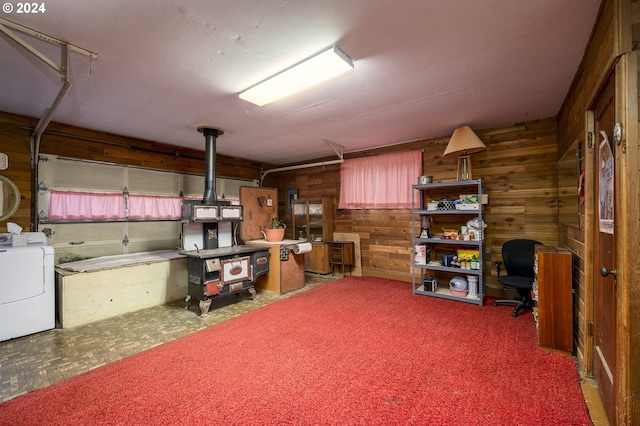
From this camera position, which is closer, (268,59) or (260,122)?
(268,59)

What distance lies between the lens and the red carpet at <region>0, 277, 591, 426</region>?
165cm

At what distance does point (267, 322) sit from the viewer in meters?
3.07

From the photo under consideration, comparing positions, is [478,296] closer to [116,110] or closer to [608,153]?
[608,153]

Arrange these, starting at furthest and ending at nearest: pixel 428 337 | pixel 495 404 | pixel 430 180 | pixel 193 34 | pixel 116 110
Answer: pixel 430 180 < pixel 116 110 < pixel 428 337 < pixel 193 34 < pixel 495 404

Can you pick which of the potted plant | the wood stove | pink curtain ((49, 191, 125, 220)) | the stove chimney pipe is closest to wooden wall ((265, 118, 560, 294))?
the potted plant

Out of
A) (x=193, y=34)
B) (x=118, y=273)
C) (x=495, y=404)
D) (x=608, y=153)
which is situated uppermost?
(x=193, y=34)

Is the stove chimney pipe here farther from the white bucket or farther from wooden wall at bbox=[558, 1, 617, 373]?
wooden wall at bbox=[558, 1, 617, 373]

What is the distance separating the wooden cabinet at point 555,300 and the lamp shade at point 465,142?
156 centimetres

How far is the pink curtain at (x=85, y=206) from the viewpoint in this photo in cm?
367

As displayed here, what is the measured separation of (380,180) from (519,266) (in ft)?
7.97

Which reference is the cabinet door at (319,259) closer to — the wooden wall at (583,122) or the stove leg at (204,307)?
the stove leg at (204,307)

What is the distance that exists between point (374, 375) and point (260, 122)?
10.3ft

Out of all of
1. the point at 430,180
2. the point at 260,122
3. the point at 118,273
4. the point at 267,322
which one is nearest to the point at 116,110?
the point at 260,122

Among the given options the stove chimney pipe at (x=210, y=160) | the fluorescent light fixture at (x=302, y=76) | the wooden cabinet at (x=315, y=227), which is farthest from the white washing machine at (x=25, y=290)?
the wooden cabinet at (x=315, y=227)
